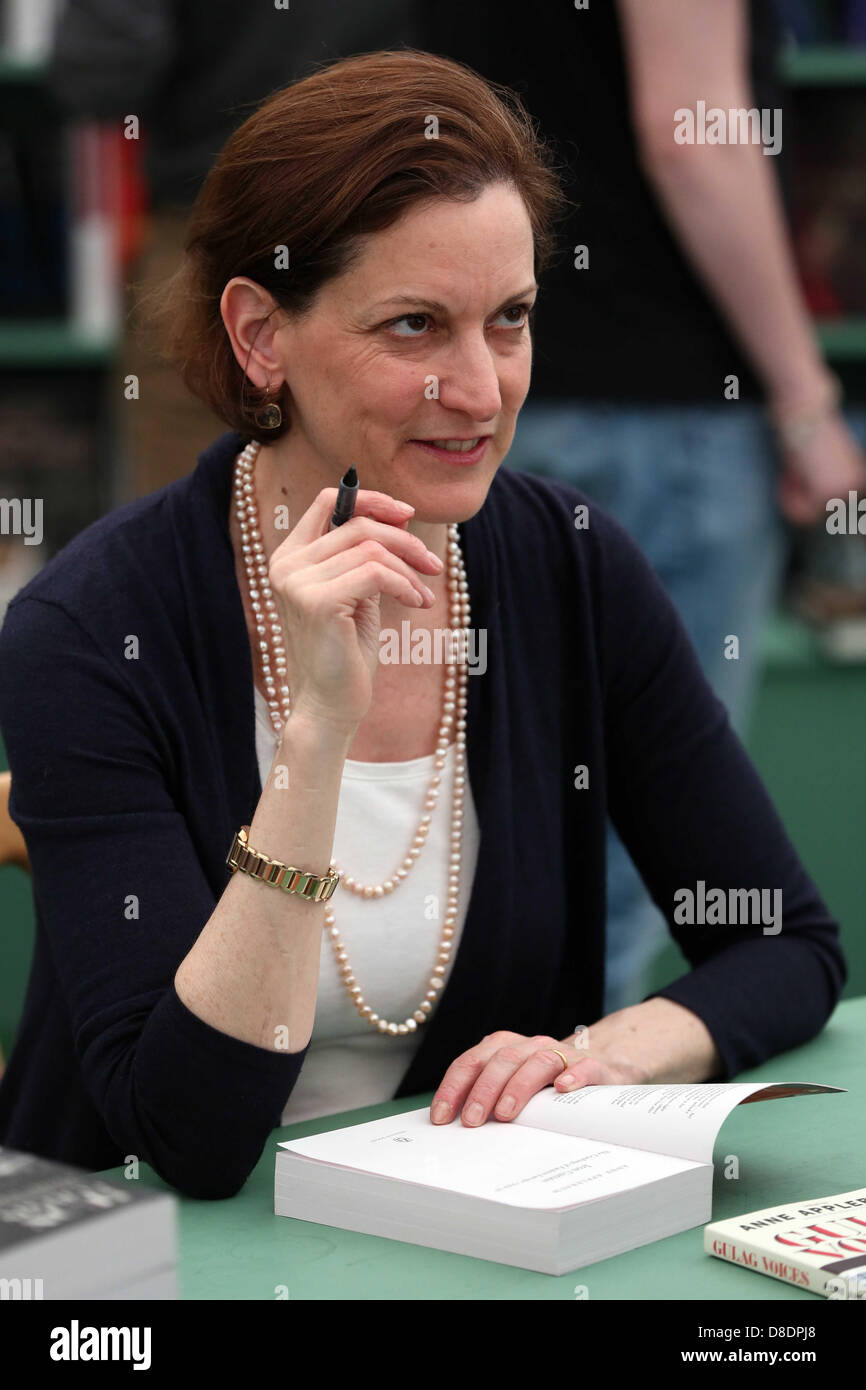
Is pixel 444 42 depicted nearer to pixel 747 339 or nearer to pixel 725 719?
A: pixel 747 339

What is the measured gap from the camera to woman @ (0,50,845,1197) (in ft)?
3.88

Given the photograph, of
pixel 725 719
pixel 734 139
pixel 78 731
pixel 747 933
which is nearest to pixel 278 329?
pixel 78 731

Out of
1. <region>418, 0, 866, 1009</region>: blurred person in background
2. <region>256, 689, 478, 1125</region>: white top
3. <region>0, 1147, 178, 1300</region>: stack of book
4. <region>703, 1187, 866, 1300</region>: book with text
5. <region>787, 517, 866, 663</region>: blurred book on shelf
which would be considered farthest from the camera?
<region>787, 517, 866, 663</region>: blurred book on shelf

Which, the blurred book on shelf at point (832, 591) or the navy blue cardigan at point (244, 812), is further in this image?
the blurred book on shelf at point (832, 591)

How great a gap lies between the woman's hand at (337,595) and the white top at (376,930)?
21 centimetres

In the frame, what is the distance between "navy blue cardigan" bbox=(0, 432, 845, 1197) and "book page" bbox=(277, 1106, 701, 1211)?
0.29 ft

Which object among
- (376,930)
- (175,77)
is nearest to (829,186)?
(175,77)

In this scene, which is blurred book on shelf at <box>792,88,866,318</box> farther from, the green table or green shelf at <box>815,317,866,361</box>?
the green table

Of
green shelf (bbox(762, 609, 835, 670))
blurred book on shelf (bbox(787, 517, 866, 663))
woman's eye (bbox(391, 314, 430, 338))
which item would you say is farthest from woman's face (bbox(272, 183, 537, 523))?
green shelf (bbox(762, 609, 835, 670))

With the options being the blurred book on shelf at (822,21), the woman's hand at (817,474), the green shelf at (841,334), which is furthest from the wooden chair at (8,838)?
the blurred book on shelf at (822,21)

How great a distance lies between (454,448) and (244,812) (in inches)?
12.5

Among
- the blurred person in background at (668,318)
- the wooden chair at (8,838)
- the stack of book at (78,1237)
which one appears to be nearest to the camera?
the stack of book at (78,1237)

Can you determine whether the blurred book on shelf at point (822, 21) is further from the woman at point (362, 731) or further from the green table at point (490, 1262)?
the green table at point (490, 1262)

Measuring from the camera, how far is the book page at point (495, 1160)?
3.18 feet
